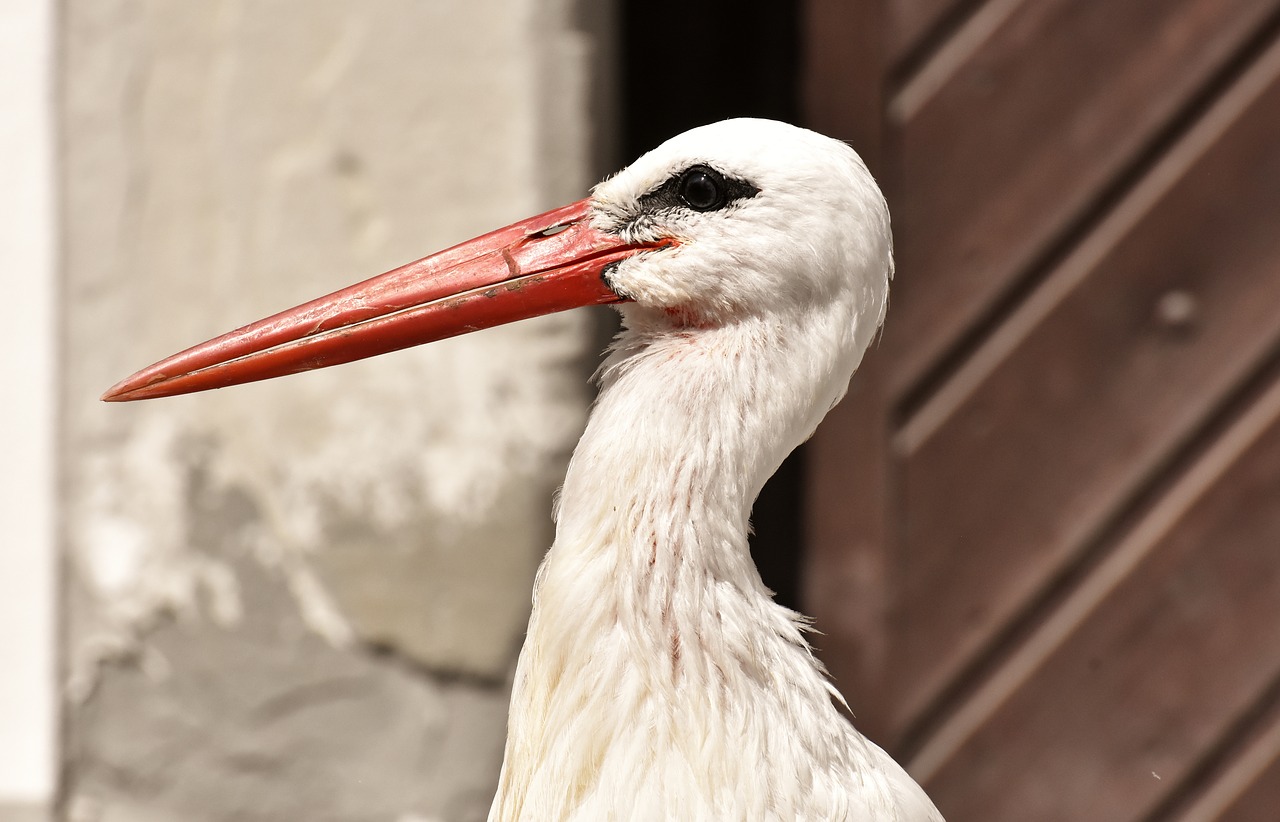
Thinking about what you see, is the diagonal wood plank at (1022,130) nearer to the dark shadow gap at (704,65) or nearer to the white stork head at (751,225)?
the dark shadow gap at (704,65)

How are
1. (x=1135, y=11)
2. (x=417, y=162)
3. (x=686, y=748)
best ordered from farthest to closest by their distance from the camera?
(x=1135, y=11)
(x=417, y=162)
(x=686, y=748)

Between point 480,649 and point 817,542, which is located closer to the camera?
point 480,649

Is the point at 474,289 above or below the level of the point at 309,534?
above

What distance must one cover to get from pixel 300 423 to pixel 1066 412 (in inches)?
32.6

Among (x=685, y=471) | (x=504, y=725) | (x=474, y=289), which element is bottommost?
(x=504, y=725)

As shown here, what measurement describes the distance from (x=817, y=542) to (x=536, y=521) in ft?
1.20

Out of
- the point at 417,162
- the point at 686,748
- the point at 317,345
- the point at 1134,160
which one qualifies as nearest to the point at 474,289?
the point at 317,345

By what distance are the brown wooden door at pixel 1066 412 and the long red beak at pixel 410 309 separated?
645 millimetres

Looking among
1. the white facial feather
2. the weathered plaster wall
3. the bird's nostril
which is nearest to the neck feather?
the white facial feather

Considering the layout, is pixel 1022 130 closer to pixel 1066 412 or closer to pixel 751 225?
pixel 1066 412

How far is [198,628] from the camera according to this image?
3.90 feet

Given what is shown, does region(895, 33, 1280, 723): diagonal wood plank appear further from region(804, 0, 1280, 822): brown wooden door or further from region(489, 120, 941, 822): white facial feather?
region(489, 120, 941, 822): white facial feather

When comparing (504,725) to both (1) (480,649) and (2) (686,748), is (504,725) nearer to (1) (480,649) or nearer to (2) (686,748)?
(1) (480,649)

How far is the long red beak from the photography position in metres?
0.73
